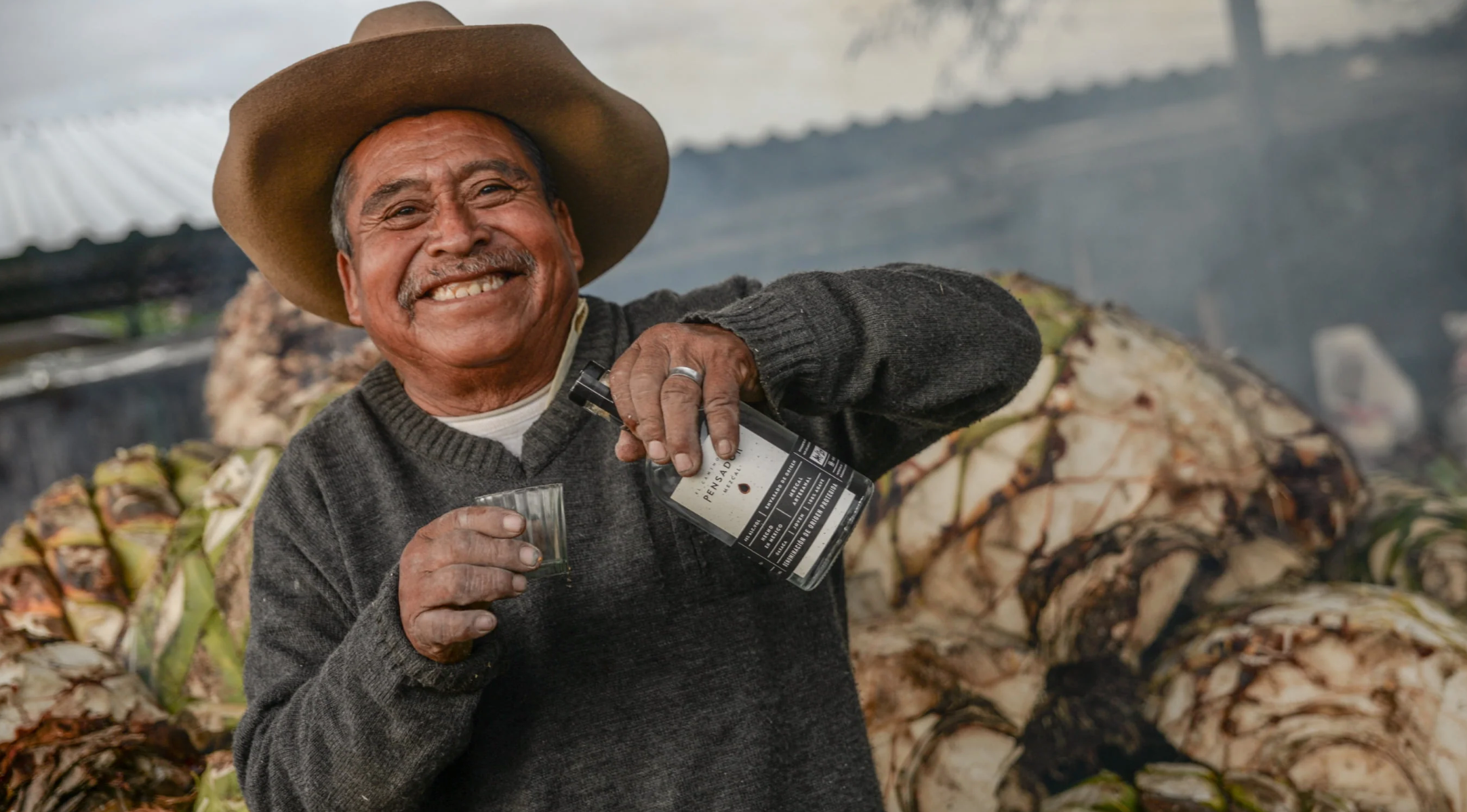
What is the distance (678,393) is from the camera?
4.45ft

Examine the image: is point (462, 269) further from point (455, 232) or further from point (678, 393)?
point (678, 393)

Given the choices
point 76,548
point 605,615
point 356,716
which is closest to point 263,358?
point 76,548

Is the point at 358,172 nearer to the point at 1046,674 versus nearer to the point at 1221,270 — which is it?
the point at 1046,674

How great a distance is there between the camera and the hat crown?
6.48 feet

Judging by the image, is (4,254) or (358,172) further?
(4,254)

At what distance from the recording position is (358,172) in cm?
196

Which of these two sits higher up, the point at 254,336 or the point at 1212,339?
the point at 254,336

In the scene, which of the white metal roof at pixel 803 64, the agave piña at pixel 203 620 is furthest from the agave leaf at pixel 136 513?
the white metal roof at pixel 803 64

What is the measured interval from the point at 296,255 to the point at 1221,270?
603 centimetres

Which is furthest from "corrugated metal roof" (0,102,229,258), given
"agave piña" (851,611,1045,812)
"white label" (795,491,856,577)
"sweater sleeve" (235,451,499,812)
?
"white label" (795,491,856,577)

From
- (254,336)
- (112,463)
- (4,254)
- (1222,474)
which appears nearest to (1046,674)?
(1222,474)

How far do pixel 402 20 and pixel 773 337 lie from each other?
1.06m

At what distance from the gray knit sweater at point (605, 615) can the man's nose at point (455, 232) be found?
1.02ft

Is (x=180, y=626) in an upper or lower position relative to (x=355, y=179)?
lower
